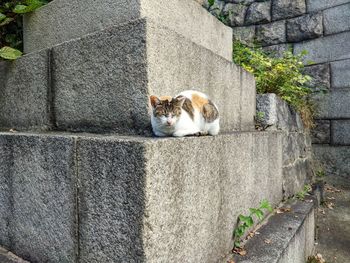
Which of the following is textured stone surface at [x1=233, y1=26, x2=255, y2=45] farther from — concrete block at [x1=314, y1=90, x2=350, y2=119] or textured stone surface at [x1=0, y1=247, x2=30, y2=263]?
textured stone surface at [x1=0, y1=247, x2=30, y2=263]

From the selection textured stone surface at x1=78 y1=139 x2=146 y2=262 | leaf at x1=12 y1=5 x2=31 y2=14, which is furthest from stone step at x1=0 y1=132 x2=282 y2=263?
leaf at x1=12 y1=5 x2=31 y2=14

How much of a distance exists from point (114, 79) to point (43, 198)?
2.76ft

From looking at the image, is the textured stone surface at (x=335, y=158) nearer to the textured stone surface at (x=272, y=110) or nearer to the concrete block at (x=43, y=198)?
the textured stone surface at (x=272, y=110)

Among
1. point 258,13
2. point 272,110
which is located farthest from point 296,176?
point 258,13

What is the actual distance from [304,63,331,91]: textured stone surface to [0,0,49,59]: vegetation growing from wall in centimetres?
465

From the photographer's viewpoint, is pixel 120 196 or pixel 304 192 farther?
pixel 304 192

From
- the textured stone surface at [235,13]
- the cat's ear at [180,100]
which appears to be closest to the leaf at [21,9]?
the cat's ear at [180,100]

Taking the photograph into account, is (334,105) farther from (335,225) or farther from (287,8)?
(335,225)

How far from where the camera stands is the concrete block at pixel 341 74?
17.6 ft

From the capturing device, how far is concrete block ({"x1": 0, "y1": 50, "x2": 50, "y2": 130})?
2.37m

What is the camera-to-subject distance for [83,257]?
161cm

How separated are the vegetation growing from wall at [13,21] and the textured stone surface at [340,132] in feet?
16.0

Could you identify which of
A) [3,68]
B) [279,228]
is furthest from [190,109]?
[3,68]

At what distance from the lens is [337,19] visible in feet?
17.8
